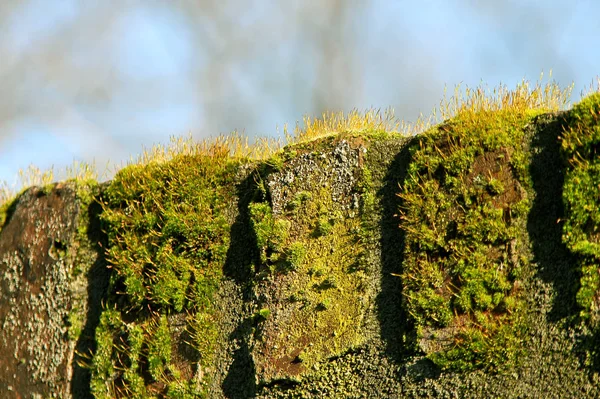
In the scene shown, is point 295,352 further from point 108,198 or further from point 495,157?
point 108,198

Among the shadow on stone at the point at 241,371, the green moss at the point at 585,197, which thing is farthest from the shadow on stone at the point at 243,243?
the green moss at the point at 585,197

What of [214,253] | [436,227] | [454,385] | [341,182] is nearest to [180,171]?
[214,253]

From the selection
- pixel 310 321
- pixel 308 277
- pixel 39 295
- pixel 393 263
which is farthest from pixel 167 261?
pixel 393 263

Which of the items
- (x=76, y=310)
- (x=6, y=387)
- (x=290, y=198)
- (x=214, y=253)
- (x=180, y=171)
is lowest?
(x=6, y=387)

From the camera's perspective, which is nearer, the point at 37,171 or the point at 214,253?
the point at 214,253

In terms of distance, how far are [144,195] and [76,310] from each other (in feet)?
4.64

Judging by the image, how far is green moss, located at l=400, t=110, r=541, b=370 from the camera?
509 cm

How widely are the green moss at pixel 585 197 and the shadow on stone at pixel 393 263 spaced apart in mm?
1290

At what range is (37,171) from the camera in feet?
26.7

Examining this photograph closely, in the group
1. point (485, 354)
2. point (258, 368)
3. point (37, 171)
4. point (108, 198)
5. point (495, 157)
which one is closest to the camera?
point (485, 354)

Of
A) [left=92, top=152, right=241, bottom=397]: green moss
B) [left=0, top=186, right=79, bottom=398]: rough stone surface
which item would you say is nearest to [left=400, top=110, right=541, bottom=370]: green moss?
[left=92, top=152, right=241, bottom=397]: green moss

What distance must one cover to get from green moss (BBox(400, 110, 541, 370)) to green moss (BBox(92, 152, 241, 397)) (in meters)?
1.90

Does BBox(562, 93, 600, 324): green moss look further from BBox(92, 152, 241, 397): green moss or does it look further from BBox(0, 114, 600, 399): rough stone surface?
BBox(92, 152, 241, 397): green moss

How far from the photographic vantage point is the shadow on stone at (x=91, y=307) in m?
6.91
